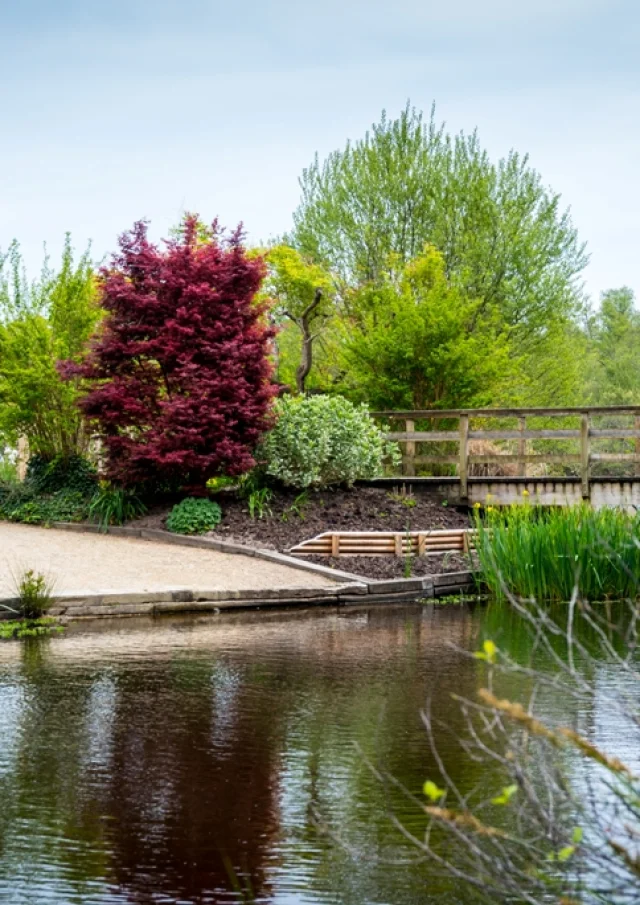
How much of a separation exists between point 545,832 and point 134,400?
17.0m

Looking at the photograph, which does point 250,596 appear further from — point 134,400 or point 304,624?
point 134,400

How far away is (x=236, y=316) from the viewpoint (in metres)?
20.4

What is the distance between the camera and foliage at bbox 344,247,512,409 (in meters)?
25.5

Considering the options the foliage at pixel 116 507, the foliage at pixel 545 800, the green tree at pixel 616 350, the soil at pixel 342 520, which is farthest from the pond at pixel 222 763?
the green tree at pixel 616 350

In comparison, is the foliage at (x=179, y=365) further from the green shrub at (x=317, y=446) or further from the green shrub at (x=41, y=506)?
the green shrub at (x=41, y=506)

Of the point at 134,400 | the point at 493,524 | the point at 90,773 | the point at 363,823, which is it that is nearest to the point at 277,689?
the point at 90,773

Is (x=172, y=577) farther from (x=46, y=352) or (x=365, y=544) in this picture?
(x=46, y=352)

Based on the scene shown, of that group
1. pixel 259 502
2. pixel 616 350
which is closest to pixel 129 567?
pixel 259 502

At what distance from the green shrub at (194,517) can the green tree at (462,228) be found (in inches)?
525

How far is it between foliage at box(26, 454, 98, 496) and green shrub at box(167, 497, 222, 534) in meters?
2.76

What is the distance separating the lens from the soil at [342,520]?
17516 millimetres

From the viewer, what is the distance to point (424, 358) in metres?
25.8

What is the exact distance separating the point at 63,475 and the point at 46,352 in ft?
7.79

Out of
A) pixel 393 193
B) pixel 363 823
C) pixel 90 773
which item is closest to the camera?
pixel 363 823
